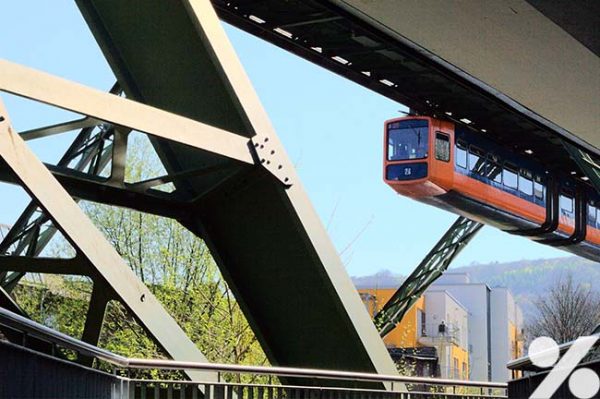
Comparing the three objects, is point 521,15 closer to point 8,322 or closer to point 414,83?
point 8,322

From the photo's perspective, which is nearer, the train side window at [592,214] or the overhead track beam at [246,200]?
the overhead track beam at [246,200]

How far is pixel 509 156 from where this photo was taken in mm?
27844

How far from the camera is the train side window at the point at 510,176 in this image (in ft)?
89.1

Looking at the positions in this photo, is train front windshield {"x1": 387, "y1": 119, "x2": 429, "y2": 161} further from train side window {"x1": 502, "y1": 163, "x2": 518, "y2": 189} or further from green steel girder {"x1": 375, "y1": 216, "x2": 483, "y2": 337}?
green steel girder {"x1": 375, "y1": 216, "x2": 483, "y2": 337}

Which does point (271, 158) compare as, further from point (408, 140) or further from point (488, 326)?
point (488, 326)

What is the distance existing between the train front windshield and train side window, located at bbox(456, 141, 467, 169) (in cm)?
133

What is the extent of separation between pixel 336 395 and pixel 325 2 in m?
3.71

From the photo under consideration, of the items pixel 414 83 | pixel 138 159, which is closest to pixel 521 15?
pixel 414 83

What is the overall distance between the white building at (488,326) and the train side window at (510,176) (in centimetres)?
4698

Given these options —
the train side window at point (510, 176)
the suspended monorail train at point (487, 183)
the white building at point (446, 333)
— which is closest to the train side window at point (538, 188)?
the suspended monorail train at point (487, 183)

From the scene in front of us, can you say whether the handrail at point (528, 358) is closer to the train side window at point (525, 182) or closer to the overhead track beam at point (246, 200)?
the overhead track beam at point (246, 200)

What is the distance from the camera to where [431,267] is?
1276 inches

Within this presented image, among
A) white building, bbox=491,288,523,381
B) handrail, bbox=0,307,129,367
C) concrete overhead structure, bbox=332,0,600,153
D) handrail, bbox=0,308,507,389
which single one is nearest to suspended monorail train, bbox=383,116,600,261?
handrail, bbox=0,308,507,389

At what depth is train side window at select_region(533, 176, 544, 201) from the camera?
28406mm
